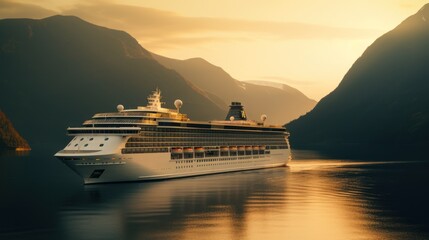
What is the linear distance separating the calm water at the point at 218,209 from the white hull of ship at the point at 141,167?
162 cm

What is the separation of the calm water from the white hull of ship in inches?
63.8

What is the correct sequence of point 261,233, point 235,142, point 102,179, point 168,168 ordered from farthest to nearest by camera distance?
point 235,142, point 168,168, point 102,179, point 261,233

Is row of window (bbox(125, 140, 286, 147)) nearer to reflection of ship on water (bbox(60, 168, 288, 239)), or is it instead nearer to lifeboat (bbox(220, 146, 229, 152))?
lifeboat (bbox(220, 146, 229, 152))

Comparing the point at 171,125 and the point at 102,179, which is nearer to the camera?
the point at 102,179

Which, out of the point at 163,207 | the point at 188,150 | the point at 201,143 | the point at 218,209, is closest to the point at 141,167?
the point at 188,150

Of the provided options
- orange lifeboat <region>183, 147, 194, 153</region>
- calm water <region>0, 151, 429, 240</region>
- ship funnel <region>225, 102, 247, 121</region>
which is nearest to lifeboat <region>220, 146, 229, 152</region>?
calm water <region>0, 151, 429, 240</region>

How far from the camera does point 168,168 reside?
3787 inches

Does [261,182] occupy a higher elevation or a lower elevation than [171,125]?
lower

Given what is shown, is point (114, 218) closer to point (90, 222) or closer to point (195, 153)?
point (90, 222)

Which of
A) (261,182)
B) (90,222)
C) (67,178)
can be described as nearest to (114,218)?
(90,222)

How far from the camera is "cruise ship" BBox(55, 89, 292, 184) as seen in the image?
284 feet

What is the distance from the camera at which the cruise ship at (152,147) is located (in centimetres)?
8656

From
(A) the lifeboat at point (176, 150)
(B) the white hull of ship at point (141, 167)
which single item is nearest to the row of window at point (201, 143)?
(A) the lifeboat at point (176, 150)

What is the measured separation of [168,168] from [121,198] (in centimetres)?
2252
